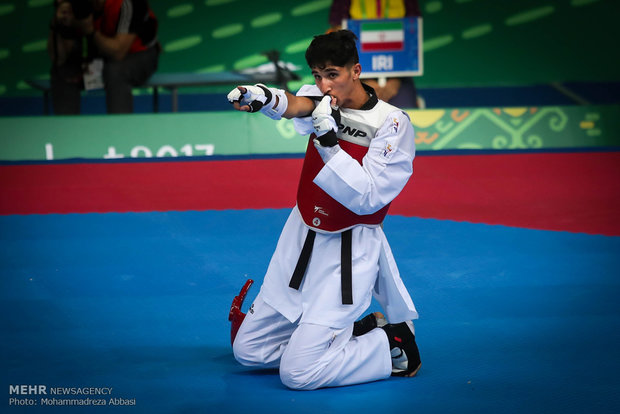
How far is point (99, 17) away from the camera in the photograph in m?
9.55

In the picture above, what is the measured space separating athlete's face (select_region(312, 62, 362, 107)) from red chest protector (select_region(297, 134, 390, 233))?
0.64ft

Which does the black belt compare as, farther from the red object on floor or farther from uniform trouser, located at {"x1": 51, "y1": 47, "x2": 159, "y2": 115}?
uniform trouser, located at {"x1": 51, "y1": 47, "x2": 159, "y2": 115}

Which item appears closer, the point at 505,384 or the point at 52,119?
the point at 505,384

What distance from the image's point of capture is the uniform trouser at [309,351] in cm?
325

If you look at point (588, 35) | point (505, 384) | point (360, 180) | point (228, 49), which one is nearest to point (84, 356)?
point (360, 180)

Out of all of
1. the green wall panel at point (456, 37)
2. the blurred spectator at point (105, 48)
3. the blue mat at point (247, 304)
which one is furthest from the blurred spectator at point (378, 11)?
the green wall panel at point (456, 37)

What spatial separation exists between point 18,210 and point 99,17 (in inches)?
134

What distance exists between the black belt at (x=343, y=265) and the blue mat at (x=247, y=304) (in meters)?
0.39

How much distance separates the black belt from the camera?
10.9 ft

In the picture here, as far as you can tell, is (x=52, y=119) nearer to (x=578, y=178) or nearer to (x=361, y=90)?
(x=578, y=178)

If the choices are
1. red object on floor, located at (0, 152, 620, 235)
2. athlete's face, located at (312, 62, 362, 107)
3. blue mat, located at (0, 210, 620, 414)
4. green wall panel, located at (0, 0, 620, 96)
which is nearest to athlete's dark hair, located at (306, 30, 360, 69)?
athlete's face, located at (312, 62, 362, 107)

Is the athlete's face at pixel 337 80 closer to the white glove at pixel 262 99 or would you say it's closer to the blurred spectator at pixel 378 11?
the white glove at pixel 262 99

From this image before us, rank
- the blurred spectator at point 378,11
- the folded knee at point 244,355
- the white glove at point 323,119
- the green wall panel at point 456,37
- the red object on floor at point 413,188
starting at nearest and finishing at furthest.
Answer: the white glove at point 323,119, the folded knee at point 244,355, the red object on floor at point 413,188, the blurred spectator at point 378,11, the green wall panel at point 456,37

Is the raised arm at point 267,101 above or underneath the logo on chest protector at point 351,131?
above
